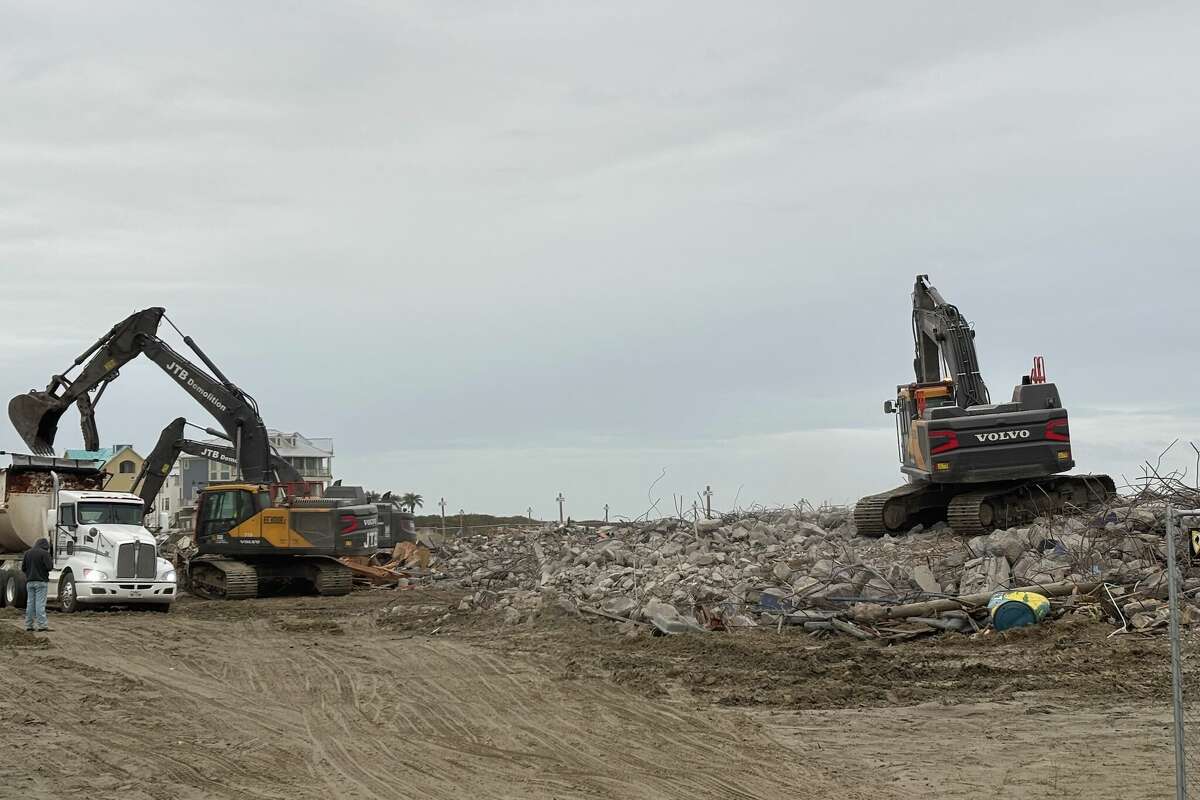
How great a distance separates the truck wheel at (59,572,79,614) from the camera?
24047 mm

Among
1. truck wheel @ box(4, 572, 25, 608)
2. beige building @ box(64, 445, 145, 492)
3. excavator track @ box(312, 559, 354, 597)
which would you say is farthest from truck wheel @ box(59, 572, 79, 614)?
beige building @ box(64, 445, 145, 492)

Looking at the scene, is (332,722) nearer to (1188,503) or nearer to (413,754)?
(413,754)

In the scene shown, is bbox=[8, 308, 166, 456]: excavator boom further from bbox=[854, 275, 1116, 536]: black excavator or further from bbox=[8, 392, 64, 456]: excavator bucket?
bbox=[854, 275, 1116, 536]: black excavator

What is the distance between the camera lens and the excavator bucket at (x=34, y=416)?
27.1 meters

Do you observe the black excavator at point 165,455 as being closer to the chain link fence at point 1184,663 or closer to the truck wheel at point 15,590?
the truck wheel at point 15,590

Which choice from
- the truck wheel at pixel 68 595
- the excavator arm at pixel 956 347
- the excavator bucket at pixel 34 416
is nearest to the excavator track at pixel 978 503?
the excavator arm at pixel 956 347

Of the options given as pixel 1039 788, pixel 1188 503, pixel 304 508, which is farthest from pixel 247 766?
pixel 304 508

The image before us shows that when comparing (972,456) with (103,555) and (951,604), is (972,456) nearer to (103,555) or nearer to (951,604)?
(951,604)

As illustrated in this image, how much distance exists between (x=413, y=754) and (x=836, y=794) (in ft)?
11.6

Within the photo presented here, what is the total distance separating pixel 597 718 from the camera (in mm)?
12156

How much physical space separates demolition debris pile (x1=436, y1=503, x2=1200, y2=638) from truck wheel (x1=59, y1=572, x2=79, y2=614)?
748cm

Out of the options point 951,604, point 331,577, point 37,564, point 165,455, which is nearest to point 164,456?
point 165,455

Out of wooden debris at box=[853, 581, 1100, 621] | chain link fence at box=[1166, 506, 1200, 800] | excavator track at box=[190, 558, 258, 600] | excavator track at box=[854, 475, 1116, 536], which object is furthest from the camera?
excavator track at box=[190, 558, 258, 600]

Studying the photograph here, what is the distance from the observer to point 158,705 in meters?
13.3
